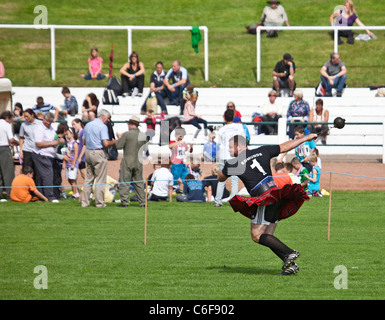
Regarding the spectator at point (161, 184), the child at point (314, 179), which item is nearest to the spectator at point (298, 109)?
the child at point (314, 179)

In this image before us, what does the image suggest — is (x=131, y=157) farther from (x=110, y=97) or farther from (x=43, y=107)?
(x=110, y=97)

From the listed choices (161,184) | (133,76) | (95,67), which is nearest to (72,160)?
(161,184)

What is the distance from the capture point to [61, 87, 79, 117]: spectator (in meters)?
21.8

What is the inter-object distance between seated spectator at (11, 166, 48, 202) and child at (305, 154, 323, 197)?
5516 millimetres

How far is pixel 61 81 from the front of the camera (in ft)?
82.4

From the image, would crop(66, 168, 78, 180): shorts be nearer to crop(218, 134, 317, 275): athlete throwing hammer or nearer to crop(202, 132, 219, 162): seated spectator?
crop(202, 132, 219, 162): seated spectator

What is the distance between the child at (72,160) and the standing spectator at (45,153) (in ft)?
1.36

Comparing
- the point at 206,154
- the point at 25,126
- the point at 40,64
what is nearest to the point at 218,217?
the point at 206,154

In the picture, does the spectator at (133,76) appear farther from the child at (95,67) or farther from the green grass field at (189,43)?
the green grass field at (189,43)

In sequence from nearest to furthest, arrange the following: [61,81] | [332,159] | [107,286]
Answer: [107,286], [332,159], [61,81]

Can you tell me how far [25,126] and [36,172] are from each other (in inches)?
39.4

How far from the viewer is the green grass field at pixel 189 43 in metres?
26.1

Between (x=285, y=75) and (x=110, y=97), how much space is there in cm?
493
